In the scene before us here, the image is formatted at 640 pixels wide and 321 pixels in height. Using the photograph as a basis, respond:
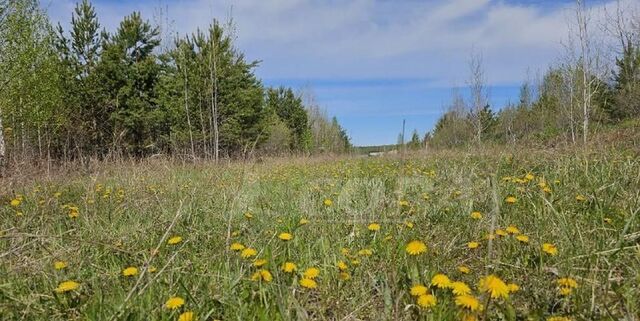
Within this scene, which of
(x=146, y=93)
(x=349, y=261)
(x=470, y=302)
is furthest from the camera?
(x=146, y=93)

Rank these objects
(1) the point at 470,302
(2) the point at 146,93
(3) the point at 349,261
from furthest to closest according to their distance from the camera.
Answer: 1. (2) the point at 146,93
2. (3) the point at 349,261
3. (1) the point at 470,302

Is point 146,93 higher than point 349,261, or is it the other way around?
point 146,93

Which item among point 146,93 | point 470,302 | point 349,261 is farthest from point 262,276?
point 146,93

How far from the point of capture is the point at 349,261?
1984 millimetres

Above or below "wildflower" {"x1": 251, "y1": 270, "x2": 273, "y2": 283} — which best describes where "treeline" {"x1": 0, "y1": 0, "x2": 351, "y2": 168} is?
above

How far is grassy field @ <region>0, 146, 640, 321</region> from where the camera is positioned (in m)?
1.37

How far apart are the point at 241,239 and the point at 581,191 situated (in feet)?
8.08

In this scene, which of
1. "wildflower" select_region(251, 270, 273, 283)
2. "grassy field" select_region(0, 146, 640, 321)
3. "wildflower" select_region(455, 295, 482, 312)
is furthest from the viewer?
"wildflower" select_region(251, 270, 273, 283)

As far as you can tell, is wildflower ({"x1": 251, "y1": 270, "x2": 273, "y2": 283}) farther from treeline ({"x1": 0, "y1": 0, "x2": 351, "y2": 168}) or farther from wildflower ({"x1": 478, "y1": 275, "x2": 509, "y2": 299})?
treeline ({"x1": 0, "y1": 0, "x2": 351, "y2": 168})

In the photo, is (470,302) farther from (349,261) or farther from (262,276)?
(349,261)

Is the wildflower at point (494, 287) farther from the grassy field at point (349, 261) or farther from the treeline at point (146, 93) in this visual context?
the treeline at point (146, 93)

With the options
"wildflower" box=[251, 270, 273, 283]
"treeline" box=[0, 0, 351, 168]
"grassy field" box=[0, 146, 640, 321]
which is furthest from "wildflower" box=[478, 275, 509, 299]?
"treeline" box=[0, 0, 351, 168]

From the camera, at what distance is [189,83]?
19.8 meters

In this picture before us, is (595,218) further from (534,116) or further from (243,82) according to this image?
(534,116)
